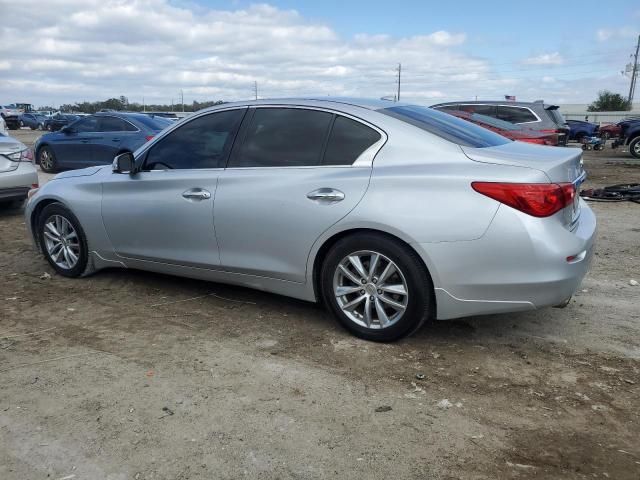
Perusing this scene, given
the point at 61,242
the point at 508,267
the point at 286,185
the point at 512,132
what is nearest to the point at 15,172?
the point at 61,242

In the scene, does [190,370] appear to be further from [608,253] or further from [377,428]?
[608,253]

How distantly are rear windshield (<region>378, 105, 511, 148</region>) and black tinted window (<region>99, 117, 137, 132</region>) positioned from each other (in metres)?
9.03

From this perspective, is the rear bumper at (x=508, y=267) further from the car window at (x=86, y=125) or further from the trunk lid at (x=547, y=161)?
the car window at (x=86, y=125)

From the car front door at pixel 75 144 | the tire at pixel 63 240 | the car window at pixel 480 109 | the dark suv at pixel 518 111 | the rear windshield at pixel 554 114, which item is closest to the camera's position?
the tire at pixel 63 240

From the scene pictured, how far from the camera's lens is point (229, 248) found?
4332 millimetres

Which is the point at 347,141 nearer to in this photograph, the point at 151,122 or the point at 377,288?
the point at 377,288

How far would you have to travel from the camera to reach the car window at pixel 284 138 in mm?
4078

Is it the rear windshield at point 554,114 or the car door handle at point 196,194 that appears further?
the rear windshield at point 554,114

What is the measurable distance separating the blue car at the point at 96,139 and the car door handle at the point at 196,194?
762 centimetres

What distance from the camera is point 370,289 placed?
12.5 ft

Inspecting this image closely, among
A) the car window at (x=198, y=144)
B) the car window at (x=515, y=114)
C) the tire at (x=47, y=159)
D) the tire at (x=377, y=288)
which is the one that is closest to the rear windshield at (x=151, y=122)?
the tire at (x=47, y=159)

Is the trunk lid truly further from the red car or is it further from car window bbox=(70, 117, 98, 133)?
car window bbox=(70, 117, 98, 133)

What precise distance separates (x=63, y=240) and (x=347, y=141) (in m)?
3.01

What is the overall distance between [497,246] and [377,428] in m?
1.26
